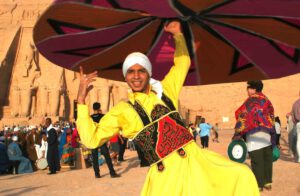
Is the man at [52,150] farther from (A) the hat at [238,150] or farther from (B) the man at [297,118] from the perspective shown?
(A) the hat at [238,150]

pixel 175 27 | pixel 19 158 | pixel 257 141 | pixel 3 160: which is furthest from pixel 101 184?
pixel 175 27

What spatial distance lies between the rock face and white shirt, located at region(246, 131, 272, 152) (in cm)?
3151

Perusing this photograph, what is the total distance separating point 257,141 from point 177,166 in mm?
3972

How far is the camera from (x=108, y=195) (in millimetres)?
7602

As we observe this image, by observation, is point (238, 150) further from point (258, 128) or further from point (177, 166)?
point (177, 166)

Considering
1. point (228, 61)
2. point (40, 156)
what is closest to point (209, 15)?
point (228, 61)

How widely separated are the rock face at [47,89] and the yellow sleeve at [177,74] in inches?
1341

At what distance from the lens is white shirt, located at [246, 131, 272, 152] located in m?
6.93

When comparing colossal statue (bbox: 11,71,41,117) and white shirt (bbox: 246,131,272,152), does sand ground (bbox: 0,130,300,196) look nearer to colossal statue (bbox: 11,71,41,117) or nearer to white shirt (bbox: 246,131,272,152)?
white shirt (bbox: 246,131,272,152)

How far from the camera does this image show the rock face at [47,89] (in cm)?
4034

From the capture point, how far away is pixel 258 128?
6.80 metres

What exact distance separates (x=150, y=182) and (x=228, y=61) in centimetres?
189

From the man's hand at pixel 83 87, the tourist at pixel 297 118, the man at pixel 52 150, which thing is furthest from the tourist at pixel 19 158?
the man's hand at pixel 83 87

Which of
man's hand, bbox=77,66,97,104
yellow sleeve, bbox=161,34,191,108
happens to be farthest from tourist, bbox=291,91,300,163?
man's hand, bbox=77,66,97,104
